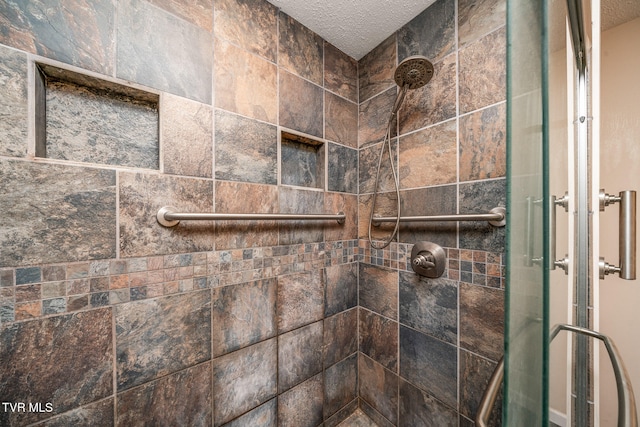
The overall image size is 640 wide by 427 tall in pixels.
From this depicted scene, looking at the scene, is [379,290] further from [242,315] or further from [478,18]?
[478,18]

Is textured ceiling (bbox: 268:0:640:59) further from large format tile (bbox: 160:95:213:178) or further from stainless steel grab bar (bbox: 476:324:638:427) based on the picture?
stainless steel grab bar (bbox: 476:324:638:427)

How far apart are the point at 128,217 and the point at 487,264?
1163 mm

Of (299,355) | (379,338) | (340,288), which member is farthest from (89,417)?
(379,338)

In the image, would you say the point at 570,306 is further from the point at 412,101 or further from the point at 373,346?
the point at 412,101

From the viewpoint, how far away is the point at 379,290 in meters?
1.11

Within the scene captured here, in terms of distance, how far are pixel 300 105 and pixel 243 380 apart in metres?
1.16

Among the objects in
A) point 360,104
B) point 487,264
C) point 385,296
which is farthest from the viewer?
point 360,104

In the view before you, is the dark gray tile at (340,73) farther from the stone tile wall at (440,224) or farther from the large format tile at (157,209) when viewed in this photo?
the large format tile at (157,209)

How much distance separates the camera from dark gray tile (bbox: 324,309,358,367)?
1.08 m

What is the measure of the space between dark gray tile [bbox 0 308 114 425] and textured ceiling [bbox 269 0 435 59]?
4.25 feet

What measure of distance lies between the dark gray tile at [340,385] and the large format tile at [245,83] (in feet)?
4.04

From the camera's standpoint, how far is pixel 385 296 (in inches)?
42.6

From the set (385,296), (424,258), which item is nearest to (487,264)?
(424,258)

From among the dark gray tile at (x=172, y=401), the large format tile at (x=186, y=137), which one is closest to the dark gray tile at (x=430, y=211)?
the large format tile at (x=186, y=137)
